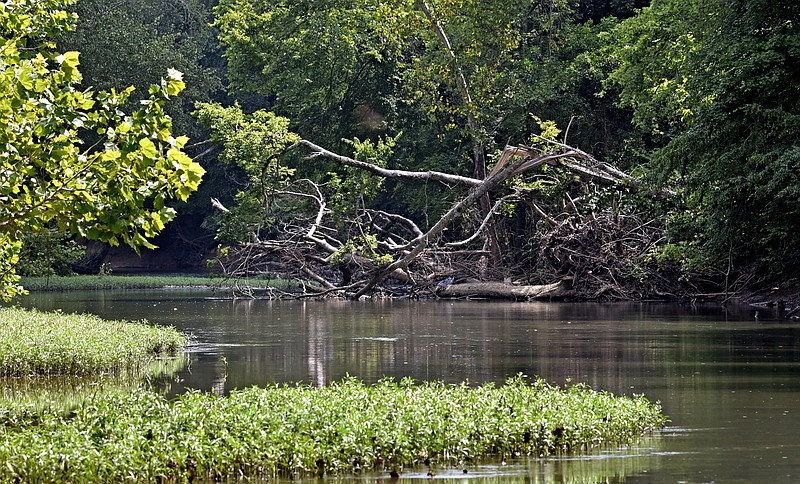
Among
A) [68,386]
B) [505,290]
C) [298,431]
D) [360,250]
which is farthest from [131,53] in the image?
[298,431]

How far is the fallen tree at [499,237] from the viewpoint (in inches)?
1523

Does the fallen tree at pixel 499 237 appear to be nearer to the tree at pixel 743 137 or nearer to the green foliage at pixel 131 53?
the tree at pixel 743 137

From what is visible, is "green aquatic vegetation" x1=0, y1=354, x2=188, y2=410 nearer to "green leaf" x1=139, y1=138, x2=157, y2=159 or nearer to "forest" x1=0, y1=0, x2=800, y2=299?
"forest" x1=0, y1=0, x2=800, y2=299

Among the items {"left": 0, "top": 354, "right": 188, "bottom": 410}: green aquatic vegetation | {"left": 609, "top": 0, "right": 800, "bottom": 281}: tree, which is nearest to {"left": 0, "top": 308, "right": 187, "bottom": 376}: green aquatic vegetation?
{"left": 0, "top": 354, "right": 188, "bottom": 410}: green aquatic vegetation

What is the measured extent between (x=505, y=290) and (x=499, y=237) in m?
4.82

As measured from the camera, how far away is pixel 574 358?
21453mm

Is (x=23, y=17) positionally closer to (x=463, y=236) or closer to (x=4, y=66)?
(x=4, y=66)

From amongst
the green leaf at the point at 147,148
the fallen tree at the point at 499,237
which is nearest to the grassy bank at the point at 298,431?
the green leaf at the point at 147,148

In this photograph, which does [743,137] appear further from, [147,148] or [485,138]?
[485,138]

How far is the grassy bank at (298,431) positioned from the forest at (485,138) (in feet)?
6.42

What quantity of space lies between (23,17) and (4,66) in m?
1.58

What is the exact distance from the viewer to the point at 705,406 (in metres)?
15.3

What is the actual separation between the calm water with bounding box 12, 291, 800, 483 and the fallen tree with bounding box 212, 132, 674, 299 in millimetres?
2208

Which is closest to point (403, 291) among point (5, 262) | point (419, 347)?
point (419, 347)
